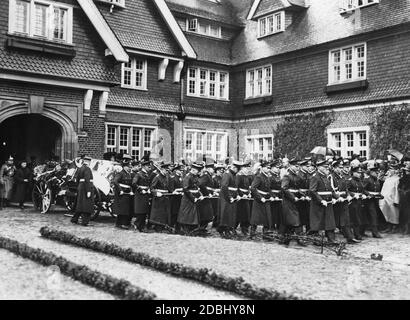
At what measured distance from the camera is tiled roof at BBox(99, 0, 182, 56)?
74.3 ft

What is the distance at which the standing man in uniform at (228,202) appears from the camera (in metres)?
12.6

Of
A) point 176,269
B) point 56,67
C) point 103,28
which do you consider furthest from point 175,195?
point 103,28

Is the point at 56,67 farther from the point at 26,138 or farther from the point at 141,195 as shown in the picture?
the point at 141,195

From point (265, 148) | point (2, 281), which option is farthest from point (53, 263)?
point (265, 148)

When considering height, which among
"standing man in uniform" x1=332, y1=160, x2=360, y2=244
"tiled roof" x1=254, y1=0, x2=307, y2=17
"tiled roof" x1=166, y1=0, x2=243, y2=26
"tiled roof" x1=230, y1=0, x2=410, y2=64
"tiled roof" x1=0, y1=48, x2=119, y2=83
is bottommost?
"standing man in uniform" x1=332, y1=160, x2=360, y2=244

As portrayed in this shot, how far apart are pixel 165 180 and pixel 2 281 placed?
628 centimetres

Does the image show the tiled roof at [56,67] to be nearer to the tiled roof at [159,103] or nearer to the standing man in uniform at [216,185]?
the tiled roof at [159,103]

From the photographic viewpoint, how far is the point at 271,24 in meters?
25.3

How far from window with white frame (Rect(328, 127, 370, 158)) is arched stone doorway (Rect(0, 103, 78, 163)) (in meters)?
10.4

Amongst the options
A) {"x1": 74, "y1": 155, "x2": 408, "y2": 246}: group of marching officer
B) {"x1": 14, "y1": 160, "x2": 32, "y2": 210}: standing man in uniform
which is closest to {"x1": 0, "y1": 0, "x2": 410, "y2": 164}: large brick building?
{"x1": 14, "y1": 160, "x2": 32, "y2": 210}: standing man in uniform

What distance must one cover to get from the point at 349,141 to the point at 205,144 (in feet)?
24.7

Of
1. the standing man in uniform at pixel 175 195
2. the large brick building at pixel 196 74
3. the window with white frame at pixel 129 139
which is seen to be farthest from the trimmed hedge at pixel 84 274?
the window with white frame at pixel 129 139

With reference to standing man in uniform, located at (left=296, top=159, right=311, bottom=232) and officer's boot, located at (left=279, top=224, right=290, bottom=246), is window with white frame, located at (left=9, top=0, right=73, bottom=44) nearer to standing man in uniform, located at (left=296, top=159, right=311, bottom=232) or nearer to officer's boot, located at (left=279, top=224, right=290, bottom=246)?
standing man in uniform, located at (left=296, top=159, right=311, bottom=232)
